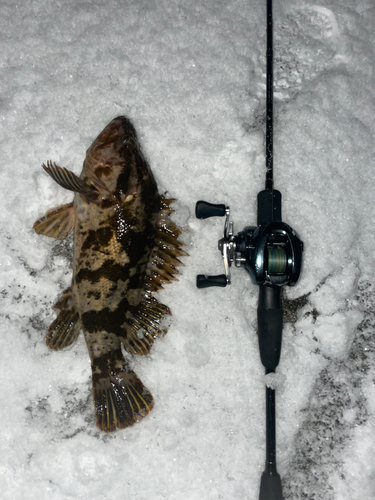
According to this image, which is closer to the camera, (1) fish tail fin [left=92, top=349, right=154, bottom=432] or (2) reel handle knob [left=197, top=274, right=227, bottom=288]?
(2) reel handle knob [left=197, top=274, right=227, bottom=288]

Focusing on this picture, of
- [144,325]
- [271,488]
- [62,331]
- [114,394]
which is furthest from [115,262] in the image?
[271,488]

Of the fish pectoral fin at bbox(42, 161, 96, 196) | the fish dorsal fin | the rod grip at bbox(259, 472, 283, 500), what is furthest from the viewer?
the fish dorsal fin

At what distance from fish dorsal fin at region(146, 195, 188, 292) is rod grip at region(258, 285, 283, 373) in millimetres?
502

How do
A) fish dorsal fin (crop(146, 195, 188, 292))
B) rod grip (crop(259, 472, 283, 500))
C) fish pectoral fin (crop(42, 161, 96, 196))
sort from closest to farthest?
fish pectoral fin (crop(42, 161, 96, 196)) < rod grip (crop(259, 472, 283, 500)) < fish dorsal fin (crop(146, 195, 188, 292))

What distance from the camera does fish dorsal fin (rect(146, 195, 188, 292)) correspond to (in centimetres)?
215

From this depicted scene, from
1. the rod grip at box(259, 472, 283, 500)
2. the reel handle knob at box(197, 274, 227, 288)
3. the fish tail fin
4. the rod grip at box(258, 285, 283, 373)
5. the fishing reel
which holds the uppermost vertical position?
the fishing reel

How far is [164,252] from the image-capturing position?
2182mm

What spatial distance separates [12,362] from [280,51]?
2.40 meters

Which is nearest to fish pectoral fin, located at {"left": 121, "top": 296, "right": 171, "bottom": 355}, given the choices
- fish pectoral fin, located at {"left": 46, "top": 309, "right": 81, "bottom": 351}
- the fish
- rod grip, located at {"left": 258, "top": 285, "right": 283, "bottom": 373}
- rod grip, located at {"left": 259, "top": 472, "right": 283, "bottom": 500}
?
the fish

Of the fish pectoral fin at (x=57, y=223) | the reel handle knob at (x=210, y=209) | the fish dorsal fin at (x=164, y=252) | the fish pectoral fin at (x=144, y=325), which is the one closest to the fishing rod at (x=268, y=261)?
the reel handle knob at (x=210, y=209)

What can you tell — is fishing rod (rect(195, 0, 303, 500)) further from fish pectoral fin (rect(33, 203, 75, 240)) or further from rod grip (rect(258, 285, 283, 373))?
fish pectoral fin (rect(33, 203, 75, 240))

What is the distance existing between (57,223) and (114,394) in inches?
38.9

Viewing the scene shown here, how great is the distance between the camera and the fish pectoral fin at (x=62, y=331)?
7.23 ft

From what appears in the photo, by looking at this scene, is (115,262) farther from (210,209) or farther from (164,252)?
(210,209)
